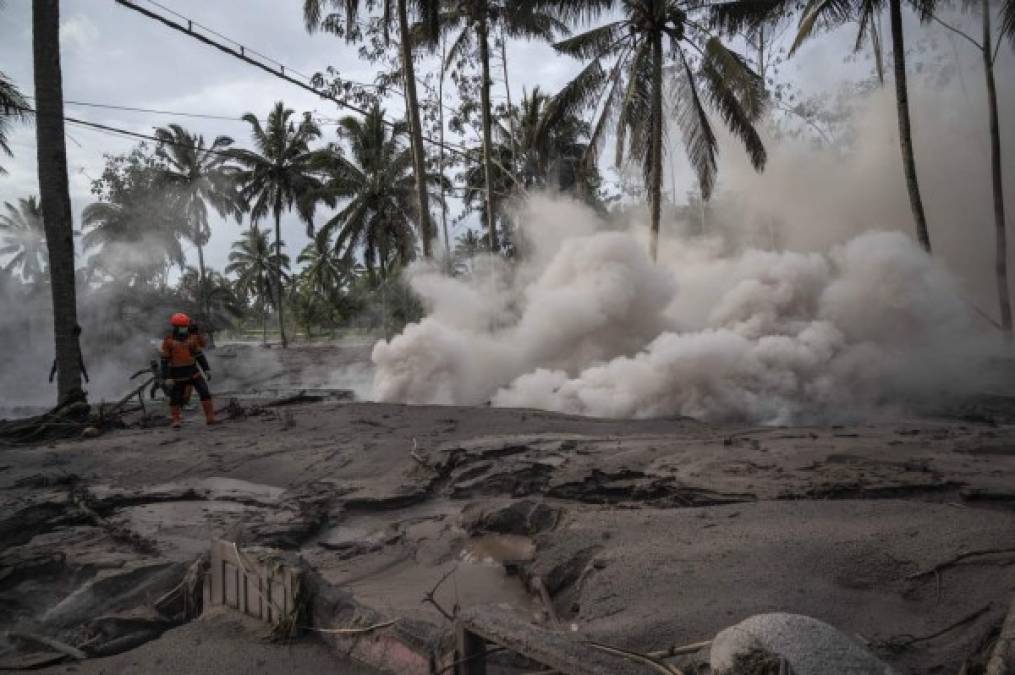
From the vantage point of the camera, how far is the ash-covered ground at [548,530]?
11.8 feet

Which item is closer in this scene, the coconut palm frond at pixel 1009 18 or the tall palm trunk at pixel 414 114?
the coconut palm frond at pixel 1009 18

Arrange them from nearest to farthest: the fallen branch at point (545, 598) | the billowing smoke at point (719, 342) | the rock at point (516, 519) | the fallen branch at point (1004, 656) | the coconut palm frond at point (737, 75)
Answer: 1. the fallen branch at point (1004, 656)
2. the fallen branch at point (545, 598)
3. the rock at point (516, 519)
4. the billowing smoke at point (719, 342)
5. the coconut palm frond at point (737, 75)

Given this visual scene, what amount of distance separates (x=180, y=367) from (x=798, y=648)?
10726 mm

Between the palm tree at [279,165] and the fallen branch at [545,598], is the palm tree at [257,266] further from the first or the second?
the fallen branch at [545,598]

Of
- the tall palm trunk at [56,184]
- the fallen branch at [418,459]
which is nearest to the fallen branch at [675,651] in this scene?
the fallen branch at [418,459]

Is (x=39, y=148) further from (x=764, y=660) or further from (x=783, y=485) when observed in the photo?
(x=764, y=660)

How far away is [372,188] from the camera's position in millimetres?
28438

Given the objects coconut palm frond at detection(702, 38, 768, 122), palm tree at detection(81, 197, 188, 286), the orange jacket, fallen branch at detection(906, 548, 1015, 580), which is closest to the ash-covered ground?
fallen branch at detection(906, 548, 1015, 580)

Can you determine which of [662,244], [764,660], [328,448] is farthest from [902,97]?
[764,660]

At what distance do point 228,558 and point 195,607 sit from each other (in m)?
0.56

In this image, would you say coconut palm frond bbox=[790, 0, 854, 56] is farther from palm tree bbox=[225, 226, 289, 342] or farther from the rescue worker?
palm tree bbox=[225, 226, 289, 342]

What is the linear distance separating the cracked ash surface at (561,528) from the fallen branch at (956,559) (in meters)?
0.03

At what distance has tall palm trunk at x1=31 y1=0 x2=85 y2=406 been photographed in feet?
38.5

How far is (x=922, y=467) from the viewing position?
18.1 ft
